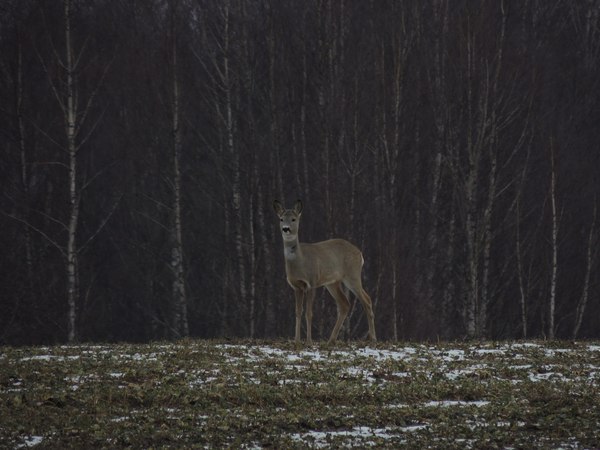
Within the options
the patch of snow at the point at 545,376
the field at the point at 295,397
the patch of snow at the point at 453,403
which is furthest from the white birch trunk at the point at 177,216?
the patch of snow at the point at 453,403

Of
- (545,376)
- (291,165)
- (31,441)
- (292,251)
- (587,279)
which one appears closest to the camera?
(31,441)

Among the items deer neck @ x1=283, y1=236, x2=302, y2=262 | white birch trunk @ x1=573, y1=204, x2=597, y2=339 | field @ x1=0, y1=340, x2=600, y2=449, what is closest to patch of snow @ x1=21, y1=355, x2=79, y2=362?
field @ x1=0, y1=340, x2=600, y2=449

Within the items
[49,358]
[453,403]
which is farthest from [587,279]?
[453,403]

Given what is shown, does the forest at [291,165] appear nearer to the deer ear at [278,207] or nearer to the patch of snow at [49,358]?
the deer ear at [278,207]

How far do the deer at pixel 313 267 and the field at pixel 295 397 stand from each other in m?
1.83

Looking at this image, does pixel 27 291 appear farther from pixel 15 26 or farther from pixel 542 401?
pixel 542 401

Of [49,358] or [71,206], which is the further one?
[71,206]

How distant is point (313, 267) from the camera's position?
1766 centimetres

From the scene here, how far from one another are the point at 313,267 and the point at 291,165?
1704 cm

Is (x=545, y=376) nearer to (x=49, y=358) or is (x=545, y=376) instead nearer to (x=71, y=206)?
(x=49, y=358)

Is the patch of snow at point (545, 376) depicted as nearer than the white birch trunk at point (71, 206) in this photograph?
Yes

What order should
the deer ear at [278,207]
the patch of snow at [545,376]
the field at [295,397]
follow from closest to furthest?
the field at [295,397]
the patch of snow at [545,376]
the deer ear at [278,207]

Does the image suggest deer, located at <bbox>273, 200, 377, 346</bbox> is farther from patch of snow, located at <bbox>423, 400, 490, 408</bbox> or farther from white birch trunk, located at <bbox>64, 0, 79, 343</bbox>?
white birch trunk, located at <bbox>64, 0, 79, 343</bbox>

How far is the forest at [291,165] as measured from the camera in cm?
2994
